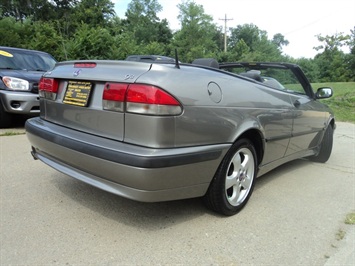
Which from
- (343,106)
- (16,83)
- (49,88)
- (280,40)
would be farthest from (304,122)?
(280,40)

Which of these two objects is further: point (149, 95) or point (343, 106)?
point (343, 106)

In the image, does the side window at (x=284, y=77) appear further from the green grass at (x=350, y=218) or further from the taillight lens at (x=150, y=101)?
the taillight lens at (x=150, y=101)

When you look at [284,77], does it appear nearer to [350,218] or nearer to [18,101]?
[350,218]

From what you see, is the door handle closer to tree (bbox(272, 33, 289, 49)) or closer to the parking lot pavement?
the parking lot pavement

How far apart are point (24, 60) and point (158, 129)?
585 cm

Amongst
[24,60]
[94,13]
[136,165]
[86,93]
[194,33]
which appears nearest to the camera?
[136,165]

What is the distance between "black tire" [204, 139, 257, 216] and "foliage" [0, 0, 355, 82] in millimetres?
13115

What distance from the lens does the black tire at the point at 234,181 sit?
267 centimetres

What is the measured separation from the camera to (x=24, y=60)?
6918mm

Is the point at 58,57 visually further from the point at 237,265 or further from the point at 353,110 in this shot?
the point at 237,265

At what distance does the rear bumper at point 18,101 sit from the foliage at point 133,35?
9090mm

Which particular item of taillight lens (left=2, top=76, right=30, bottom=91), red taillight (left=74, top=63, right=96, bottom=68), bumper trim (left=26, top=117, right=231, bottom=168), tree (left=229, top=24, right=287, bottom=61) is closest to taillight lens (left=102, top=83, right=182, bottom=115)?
bumper trim (left=26, top=117, right=231, bottom=168)

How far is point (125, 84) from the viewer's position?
7.55 ft

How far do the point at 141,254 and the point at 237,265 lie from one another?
643 mm
